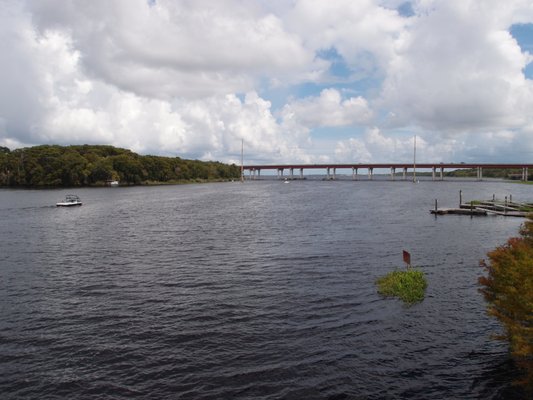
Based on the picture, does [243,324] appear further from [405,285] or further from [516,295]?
[516,295]

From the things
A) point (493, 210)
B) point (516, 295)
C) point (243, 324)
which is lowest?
point (243, 324)

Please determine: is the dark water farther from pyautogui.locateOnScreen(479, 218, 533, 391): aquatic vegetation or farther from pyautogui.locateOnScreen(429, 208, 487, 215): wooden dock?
pyautogui.locateOnScreen(429, 208, 487, 215): wooden dock

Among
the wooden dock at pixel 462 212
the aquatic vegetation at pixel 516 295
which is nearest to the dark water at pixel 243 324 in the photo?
the aquatic vegetation at pixel 516 295

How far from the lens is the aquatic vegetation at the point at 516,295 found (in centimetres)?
1384

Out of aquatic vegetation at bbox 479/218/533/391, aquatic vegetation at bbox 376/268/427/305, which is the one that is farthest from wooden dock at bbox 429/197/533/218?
aquatic vegetation at bbox 479/218/533/391

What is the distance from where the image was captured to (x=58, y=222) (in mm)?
66312

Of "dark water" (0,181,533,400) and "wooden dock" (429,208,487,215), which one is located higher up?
"wooden dock" (429,208,487,215)

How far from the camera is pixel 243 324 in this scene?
73.1ft

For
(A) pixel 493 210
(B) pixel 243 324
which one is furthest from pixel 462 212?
(B) pixel 243 324

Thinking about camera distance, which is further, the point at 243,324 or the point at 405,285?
the point at 405,285

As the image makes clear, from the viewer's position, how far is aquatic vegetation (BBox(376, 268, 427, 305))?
2619 cm

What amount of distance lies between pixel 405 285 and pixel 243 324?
12195mm

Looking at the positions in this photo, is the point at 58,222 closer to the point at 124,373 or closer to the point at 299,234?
the point at 299,234

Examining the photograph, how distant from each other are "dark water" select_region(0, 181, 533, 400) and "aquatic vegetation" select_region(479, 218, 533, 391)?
2226 mm
